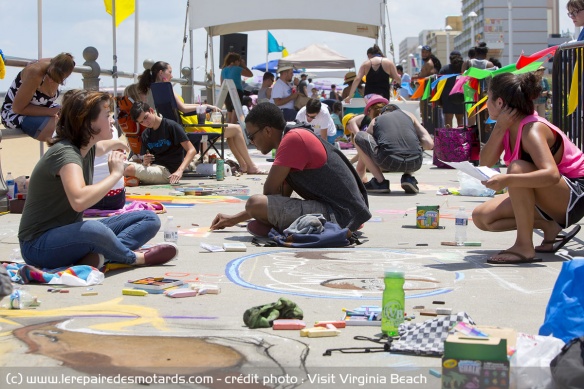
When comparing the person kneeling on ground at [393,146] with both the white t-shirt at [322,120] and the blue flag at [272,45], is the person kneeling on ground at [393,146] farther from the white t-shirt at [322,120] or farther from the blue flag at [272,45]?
the blue flag at [272,45]

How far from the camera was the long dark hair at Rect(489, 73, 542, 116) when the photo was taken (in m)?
5.84

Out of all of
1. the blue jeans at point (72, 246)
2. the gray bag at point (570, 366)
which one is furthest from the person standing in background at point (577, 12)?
the gray bag at point (570, 366)

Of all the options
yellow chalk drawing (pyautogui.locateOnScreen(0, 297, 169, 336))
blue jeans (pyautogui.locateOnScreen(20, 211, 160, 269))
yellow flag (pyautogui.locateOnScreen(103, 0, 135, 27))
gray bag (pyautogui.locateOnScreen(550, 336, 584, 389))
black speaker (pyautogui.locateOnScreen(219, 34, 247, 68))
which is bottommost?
yellow chalk drawing (pyautogui.locateOnScreen(0, 297, 169, 336))

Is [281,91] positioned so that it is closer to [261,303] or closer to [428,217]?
[428,217]

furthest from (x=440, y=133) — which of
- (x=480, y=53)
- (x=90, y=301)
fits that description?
(x=90, y=301)

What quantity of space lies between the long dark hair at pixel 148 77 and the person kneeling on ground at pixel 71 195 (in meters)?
7.33

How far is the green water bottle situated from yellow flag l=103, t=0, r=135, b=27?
36.7 feet

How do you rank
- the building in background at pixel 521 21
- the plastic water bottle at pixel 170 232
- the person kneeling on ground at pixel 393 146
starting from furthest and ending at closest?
1. the building in background at pixel 521 21
2. the person kneeling on ground at pixel 393 146
3. the plastic water bottle at pixel 170 232

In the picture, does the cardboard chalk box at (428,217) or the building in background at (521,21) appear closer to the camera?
the cardboard chalk box at (428,217)

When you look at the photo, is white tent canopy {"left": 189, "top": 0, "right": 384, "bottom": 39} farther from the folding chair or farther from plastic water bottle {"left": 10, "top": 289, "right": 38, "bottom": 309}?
plastic water bottle {"left": 10, "top": 289, "right": 38, "bottom": 309}

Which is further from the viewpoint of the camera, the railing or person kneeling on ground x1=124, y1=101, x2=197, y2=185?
person kneeling on ground x1=124, y1=101, x2=197, y2=185

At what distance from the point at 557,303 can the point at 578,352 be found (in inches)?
19.2

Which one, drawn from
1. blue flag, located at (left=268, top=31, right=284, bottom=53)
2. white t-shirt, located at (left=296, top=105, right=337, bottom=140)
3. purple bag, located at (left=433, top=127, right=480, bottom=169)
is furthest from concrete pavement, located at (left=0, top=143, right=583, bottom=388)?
blue flag, located at (left=268, top=31, right=284, bottom=53)

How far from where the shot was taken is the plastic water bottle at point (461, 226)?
21.7 feet
